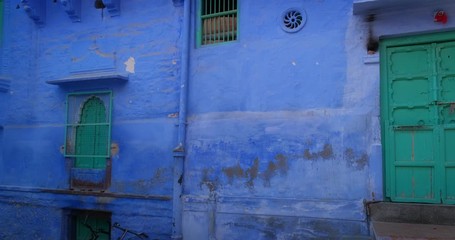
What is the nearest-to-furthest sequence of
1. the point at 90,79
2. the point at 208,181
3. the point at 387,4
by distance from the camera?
the point at 387,4 < the point at 208,181 < the point at 90,79

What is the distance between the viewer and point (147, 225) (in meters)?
6.61

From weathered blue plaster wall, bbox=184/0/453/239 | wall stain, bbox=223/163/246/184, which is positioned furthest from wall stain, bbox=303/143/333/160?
wall stain, bbox=223/163/246/184

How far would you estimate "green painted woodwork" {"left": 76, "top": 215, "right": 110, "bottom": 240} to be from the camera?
7.25m

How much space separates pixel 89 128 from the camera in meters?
7.34

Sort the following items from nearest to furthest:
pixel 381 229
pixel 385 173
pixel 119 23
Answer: pixel 381 229 < pixel 385 173 < pixel 119 23

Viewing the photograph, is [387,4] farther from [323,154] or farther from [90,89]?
[90,89]

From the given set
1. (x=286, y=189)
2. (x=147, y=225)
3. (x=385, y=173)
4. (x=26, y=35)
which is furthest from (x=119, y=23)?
(x=385, y=173)

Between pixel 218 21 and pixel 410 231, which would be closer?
pixel 410 231

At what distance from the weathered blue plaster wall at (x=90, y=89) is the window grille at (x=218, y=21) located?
1.26 feet

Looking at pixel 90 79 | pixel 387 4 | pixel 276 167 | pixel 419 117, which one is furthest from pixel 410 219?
pixel 90 79

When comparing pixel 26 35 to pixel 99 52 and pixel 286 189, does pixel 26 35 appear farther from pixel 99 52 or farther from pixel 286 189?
pixel 286 189

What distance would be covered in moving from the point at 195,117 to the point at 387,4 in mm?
2955

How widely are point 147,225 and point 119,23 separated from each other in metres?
3.24

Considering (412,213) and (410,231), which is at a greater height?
(412,213)
